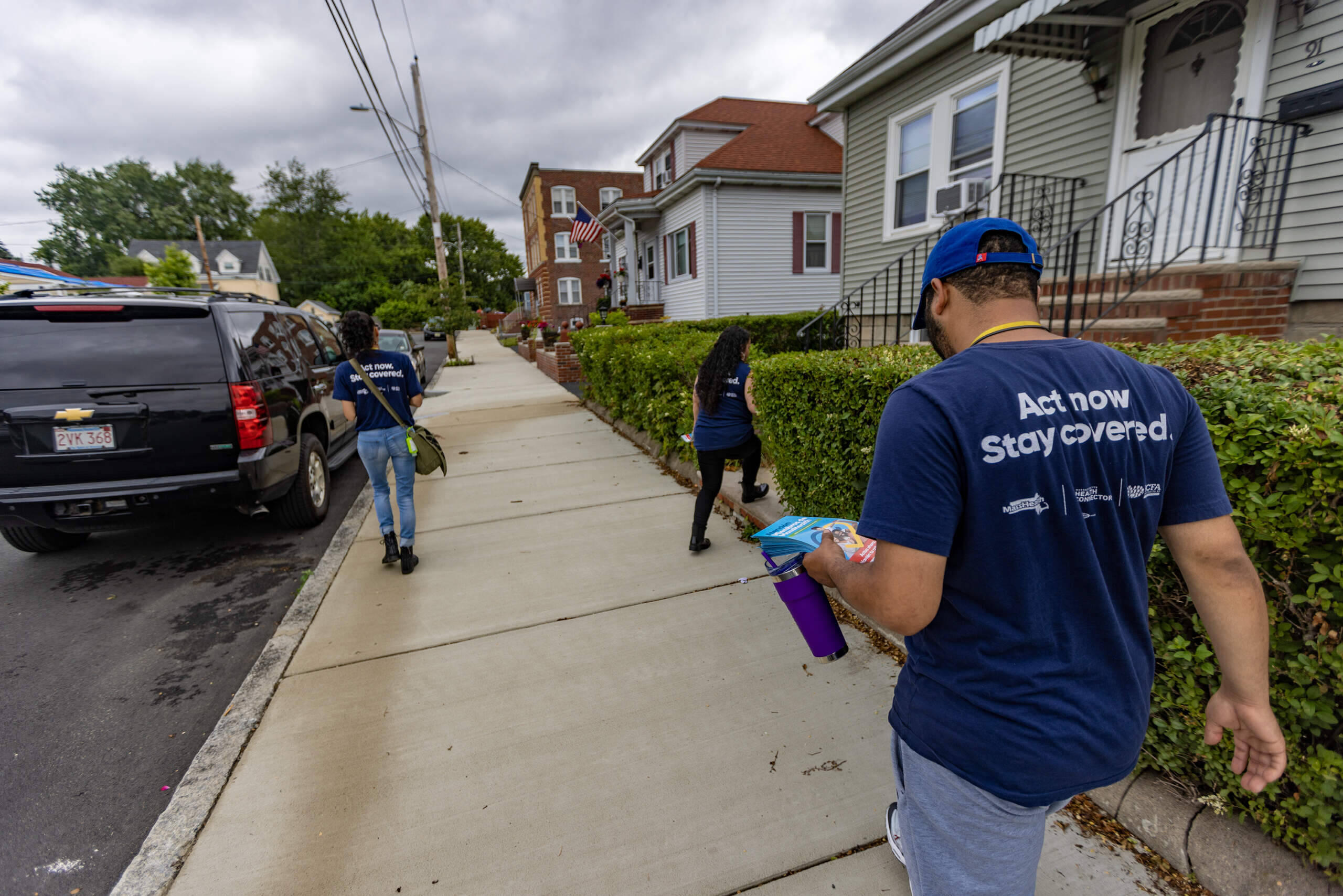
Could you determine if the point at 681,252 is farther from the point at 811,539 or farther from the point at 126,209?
the point at 126,209

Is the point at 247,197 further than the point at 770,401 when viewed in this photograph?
Yes

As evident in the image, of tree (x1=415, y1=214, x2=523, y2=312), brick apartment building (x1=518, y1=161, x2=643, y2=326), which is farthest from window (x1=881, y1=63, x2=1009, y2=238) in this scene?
tree (x1=415, y1=214, x2=523, y2=312)

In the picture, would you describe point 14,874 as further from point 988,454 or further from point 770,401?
point 770,401

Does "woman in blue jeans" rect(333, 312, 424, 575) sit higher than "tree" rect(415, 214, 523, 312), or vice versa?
"tree" rect(415, 214, 523, 312)

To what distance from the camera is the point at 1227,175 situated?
5.42 metres

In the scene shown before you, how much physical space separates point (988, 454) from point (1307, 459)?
3.96ft

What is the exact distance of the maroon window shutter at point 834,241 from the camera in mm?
16625

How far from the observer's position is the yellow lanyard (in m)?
1.25

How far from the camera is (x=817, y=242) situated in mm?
16766

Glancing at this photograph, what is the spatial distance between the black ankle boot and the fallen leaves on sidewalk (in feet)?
9.82

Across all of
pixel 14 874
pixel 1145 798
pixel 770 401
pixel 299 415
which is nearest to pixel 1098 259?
pixel 770 401

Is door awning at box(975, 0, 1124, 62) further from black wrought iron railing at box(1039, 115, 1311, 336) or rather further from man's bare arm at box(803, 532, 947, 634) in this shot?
man's bare arm at box(803, 532, 947, 634)

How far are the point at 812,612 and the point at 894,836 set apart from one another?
87cm

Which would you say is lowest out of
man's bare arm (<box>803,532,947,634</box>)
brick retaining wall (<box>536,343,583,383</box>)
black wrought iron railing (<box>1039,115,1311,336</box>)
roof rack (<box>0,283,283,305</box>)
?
brick retaining wall (<box>536,343,583,383</box>)
